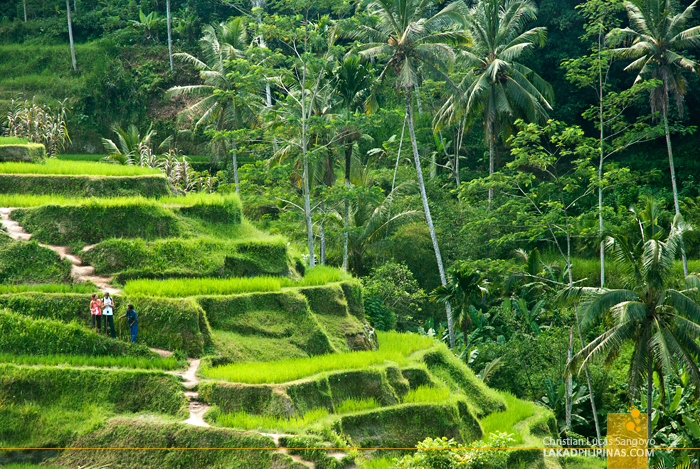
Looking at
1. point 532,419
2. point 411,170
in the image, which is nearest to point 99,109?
point 411,170

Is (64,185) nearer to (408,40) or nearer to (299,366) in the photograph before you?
(299,366)

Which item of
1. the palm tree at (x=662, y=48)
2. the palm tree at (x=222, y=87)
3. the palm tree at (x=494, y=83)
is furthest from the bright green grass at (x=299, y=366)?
the palm tree at (x=222, y=87)

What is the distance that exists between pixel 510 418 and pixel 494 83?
16.0 m

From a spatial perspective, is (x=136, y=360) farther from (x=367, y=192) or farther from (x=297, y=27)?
(x=297, y=27)

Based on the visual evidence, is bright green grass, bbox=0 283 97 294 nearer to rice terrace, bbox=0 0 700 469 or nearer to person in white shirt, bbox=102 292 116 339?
rice terrace, bbox=0 0 700 469

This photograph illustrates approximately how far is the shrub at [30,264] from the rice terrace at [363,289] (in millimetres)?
53

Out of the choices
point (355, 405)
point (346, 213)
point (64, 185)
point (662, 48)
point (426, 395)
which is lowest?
point (426, 395)

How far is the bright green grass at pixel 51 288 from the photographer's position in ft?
42.4

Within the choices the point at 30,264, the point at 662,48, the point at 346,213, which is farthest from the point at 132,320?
the point at 662,48

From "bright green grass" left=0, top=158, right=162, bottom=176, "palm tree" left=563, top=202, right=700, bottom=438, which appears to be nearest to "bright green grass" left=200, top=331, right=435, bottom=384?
"palm tree" left=563, top=202, right=700, bottom=438

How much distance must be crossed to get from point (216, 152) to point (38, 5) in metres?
21.2

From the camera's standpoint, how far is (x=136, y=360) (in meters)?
12.3

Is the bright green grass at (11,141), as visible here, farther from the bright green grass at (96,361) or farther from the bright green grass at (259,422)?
the bright green grass at (259,422)

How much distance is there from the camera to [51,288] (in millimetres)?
13195
